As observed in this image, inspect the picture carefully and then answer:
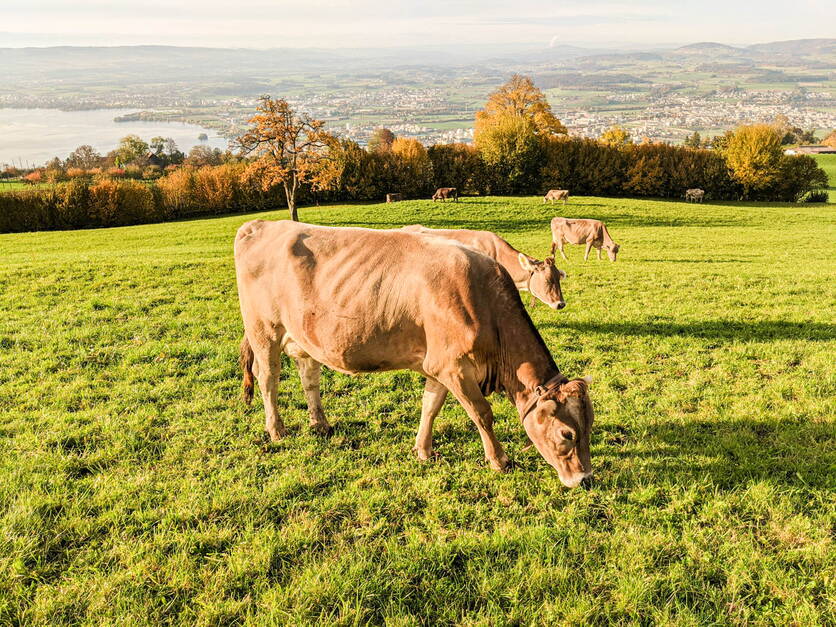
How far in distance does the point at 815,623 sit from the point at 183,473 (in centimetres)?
615

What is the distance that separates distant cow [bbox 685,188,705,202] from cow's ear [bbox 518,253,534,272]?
51.7 meters

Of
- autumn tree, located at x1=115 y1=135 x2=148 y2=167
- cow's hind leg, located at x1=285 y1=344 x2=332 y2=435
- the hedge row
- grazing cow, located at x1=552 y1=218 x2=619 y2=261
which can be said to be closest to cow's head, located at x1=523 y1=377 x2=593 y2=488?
cow's hind leg, located at x1=285 y1=344 x2=332 y2=435

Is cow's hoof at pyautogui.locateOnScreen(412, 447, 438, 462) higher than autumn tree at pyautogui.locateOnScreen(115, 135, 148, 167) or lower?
lower

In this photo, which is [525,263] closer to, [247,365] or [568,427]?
[247,365]

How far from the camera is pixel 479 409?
5.36 meters

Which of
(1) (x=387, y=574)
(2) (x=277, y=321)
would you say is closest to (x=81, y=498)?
(2) (x=277, y=321)

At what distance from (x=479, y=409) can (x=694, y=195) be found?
59397 millimetres

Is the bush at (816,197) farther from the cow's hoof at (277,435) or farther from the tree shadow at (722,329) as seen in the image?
the cow's hoof at (277,435)

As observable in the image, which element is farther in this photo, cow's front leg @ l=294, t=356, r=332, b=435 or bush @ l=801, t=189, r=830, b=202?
bush @ l=801, t=189, r=830, b=202

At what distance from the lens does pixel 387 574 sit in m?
4.30

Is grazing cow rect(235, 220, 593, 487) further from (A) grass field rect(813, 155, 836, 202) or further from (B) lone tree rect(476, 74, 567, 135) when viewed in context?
(A) grass field rect(813, 155, 836, 202)

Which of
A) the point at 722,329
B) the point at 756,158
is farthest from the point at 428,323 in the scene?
the point at 756,158

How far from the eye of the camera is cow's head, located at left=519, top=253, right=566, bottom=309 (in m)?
12.4

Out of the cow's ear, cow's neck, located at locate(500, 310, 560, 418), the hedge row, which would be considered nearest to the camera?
cow's neck, located at locate(500, 310, 560, 418)
